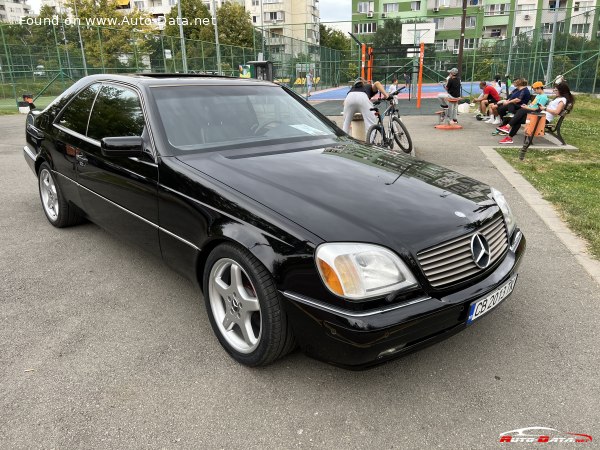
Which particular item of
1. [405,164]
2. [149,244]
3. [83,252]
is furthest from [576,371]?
[83,252]

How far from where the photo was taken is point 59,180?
4609mm

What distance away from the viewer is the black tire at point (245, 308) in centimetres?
242

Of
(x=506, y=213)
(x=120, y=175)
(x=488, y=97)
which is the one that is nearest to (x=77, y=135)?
(x=120, y=175)

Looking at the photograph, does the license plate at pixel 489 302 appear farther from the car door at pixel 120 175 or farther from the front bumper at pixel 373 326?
the car door at pixel 120 175

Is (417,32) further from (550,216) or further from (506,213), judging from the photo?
(506,213)

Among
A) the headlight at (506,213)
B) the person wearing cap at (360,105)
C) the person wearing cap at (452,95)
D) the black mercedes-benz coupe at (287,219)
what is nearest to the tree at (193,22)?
the person wearing cap at (452,95)

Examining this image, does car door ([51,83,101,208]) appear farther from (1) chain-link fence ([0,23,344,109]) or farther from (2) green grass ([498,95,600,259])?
(1) chain-link fence ([0,23,344,109])

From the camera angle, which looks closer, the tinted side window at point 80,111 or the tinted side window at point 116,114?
the tinted side window at point 116,114

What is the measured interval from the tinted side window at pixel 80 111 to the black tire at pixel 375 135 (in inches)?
201

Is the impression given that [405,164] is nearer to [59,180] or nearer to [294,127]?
[294,127]

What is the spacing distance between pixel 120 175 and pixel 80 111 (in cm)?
121

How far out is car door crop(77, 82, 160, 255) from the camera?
128 inches

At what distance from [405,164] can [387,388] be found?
5.30ft

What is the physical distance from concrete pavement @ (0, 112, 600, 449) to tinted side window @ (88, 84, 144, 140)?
1.20 metres
